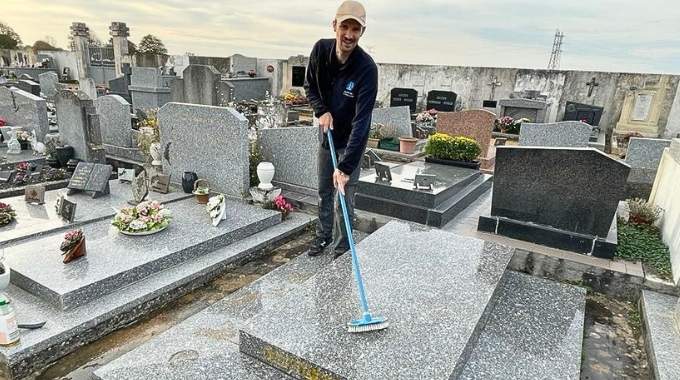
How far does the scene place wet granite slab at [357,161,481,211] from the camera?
4.74m

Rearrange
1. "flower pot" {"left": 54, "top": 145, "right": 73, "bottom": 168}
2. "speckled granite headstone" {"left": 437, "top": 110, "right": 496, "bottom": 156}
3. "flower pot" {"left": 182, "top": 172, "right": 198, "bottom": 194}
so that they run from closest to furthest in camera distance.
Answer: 1. "flower pot" {"left": 182, "top": 172, "right": 198, "bottom": 194}
2. "flower pot" {"left": 54, "top": 145, "right": 73, "bottom": 168}
3. "speckled granite headstone" {"left": 437, "top": 110, "right": 496, "bottom": 156}

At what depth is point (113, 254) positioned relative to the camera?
343 centimetres

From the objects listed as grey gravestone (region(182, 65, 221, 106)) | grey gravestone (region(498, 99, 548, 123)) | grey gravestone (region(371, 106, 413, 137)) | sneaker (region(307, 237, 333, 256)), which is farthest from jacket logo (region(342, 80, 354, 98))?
grey gravestone (region(498, 99, 548, 123))

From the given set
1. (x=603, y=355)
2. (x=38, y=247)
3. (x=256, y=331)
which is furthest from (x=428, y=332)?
(x=38, y=247)

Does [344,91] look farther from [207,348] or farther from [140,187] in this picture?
[140,187]

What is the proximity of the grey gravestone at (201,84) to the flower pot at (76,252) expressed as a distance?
15.9 ft

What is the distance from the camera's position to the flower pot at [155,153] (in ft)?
18.9

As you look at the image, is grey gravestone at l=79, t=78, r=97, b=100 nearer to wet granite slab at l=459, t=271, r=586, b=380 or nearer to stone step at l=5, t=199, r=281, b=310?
stone step at l=5, t=199, r=281, b=310

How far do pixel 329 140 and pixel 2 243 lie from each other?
321cm

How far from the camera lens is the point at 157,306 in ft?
10.3

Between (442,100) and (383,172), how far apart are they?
361 inches

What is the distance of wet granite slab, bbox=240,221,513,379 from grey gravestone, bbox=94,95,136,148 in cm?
555

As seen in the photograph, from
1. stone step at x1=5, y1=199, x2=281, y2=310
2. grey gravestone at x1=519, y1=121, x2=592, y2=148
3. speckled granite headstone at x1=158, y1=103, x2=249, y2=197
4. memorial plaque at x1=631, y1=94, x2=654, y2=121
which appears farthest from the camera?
memorial plaque at x1=631, y1=94, x2=654, y2=121

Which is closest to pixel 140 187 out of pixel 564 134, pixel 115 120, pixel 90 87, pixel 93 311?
pixel 93 311
